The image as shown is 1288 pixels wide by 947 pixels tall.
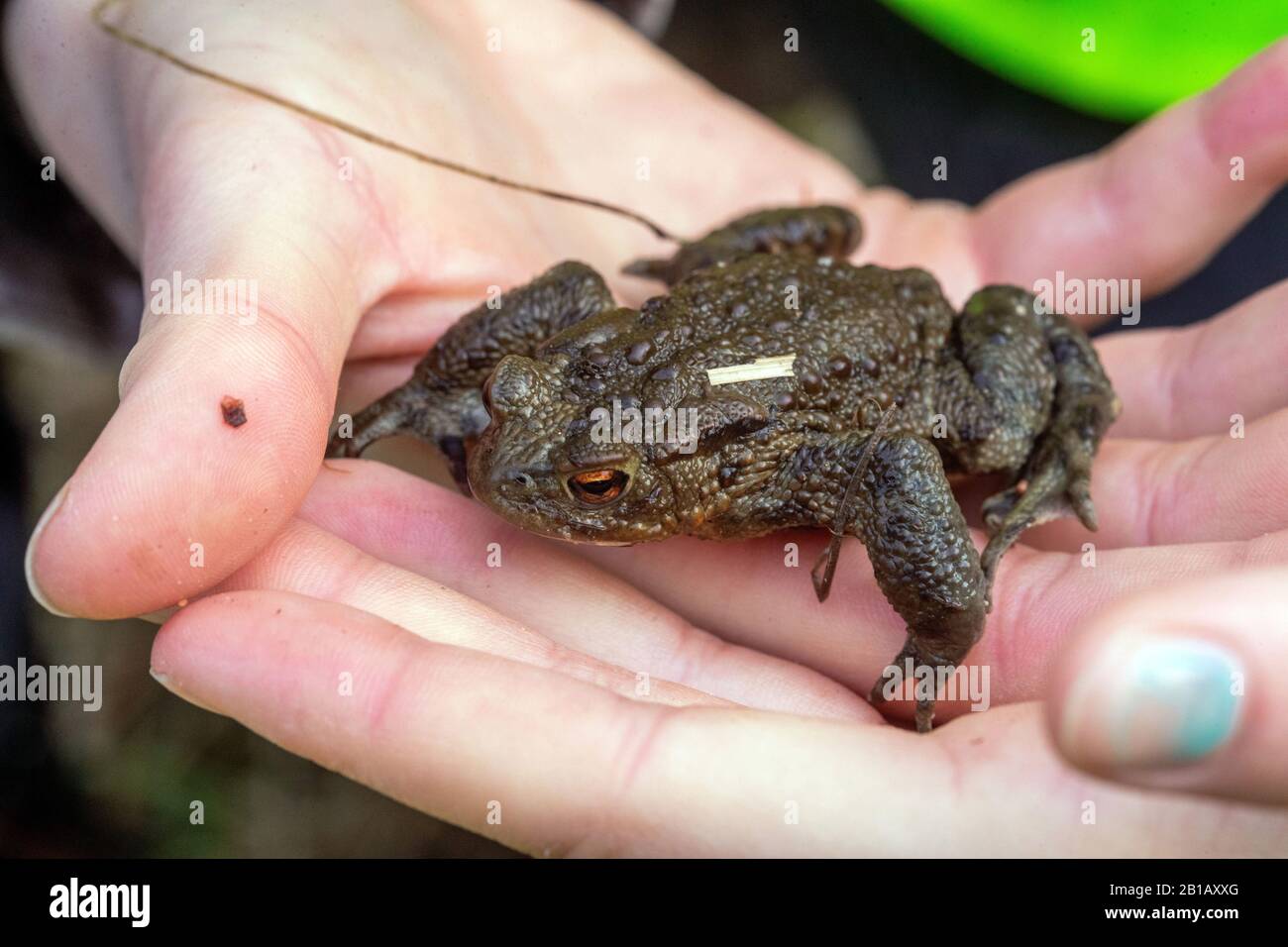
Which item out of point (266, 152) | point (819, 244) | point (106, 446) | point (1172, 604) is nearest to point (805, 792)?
point (1172, 604)

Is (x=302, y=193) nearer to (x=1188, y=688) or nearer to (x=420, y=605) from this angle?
(x=420, y=605)

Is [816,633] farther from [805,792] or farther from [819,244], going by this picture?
[819,244]

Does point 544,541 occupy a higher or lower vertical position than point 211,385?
lower

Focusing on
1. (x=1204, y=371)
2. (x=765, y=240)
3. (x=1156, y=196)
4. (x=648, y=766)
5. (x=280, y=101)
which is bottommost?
(x=648, y=766)

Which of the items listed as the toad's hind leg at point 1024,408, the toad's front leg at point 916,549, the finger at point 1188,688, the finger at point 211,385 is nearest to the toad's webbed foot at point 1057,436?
the toad's hind leg at point 1024,408

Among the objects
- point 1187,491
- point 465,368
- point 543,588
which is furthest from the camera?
point 465,368

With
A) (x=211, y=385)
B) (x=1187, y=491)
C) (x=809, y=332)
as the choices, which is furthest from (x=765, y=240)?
(x=211, y=385)

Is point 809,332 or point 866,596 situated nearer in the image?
point 866,596

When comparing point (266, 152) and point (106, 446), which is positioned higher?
point (266, 152)
